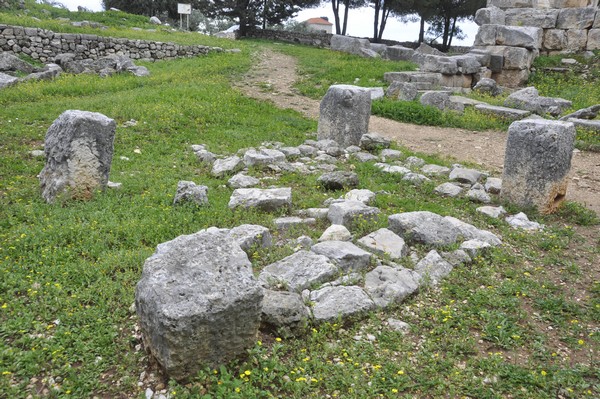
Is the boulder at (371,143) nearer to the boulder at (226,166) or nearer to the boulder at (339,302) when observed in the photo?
the boulder at (226,166)

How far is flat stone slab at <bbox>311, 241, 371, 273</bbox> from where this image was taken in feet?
17.9

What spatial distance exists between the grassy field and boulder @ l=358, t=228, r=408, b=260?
1.00 ft

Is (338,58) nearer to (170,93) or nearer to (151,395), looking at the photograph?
(170,93)

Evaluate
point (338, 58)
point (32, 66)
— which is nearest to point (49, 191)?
point (32, 66)

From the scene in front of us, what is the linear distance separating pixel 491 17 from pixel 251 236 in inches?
768

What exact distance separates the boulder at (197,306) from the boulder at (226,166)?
4.79 meters

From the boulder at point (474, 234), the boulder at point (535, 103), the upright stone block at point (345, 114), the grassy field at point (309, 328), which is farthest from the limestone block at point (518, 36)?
the boulder at point (474, 234)

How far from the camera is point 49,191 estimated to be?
23.1 ft

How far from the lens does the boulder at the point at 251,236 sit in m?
5.75

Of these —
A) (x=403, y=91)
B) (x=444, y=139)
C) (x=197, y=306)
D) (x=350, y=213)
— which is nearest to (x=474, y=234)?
(x=350, y=213)

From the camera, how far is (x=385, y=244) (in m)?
5.97

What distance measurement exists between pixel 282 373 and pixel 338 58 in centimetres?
2059

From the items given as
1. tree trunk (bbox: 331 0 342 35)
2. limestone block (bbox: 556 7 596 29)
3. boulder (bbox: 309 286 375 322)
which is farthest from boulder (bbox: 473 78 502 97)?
tree trunk (bbox: 331 0 342 35)

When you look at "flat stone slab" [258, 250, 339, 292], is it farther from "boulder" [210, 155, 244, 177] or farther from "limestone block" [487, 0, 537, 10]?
"limestone block" [487, 0, 537, 10]
